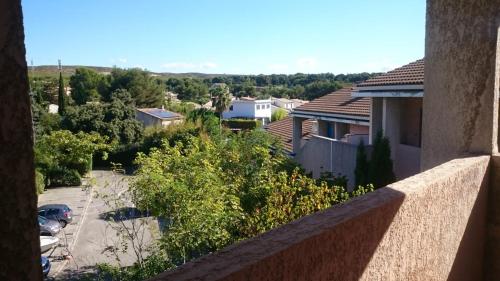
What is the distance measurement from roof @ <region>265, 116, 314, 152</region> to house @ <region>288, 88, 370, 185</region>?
1.07 feet

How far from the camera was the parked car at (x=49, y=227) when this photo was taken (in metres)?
17.5

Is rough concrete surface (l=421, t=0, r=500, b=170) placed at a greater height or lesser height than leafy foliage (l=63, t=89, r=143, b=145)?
greater

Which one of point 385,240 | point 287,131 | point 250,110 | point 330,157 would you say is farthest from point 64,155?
point 250,110

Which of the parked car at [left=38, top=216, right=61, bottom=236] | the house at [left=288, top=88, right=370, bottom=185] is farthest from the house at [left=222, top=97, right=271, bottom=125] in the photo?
the parked car at [left=38, top=216, right=61, bottom=236]

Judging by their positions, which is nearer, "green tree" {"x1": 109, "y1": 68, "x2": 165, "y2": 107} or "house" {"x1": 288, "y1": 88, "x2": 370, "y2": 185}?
"house" {"x1": 288, "y1": 88, "x2": 370, "y2": 185}

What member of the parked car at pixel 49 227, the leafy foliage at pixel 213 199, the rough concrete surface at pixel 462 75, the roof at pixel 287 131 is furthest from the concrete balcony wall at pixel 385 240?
the parked car at pixel 49 227

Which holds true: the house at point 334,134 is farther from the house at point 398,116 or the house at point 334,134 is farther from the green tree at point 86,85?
the green tree at point 86,85

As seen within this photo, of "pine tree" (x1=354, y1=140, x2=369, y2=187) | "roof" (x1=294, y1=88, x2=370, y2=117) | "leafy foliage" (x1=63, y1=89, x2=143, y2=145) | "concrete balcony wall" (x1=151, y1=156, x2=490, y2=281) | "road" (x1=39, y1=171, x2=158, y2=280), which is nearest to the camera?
"concrete balcony wall" (x1=151, y1=156, x2=490, y2=281)

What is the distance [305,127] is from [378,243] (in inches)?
752

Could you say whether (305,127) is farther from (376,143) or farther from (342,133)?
(376,143)

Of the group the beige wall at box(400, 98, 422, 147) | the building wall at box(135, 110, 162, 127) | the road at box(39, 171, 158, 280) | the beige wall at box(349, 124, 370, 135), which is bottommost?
the road at box(39, 171, 158, 280)

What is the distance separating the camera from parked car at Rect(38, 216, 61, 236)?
17.5 metres

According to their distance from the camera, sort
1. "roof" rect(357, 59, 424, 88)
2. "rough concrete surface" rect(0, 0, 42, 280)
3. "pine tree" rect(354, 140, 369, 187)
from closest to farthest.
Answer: "rough concrete surface" rect(0, 0, 42, 280) < "roof" rect(357, 59, 424, 88) < "pine tree" rect(354, 140, 369, 187)

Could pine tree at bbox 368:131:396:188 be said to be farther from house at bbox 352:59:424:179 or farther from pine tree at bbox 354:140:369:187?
house at bbox 352:59:424:179
